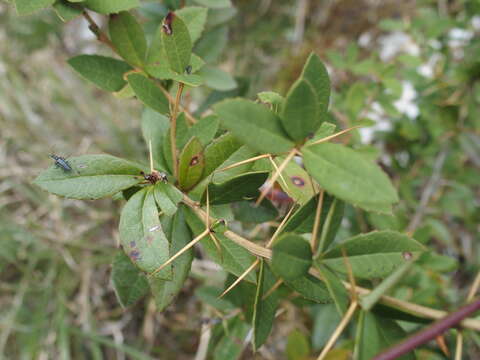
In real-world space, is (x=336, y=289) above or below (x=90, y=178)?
below

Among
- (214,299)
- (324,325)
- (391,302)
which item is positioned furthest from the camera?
(324,325)

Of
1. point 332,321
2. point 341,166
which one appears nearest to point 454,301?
point 332,321

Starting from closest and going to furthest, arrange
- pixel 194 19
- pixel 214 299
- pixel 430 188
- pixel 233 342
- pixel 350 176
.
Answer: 1. pixel 350 176
2. pixel 194 19
3. pixel 233 342
4. pixel 214 299
5. pixel 430 188

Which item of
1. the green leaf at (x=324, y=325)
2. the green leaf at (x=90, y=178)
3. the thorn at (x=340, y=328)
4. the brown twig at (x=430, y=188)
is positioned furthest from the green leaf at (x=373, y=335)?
the brown twig at (x=430, y=188)

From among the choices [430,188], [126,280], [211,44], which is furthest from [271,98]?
[430,188]

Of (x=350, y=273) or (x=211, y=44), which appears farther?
(x=211, y=44)

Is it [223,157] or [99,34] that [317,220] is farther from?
[99,34]

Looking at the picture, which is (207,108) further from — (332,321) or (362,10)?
(362,10)

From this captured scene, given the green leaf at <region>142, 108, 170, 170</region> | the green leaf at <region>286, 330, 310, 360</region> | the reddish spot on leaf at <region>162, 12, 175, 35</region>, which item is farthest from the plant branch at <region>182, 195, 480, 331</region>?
the green leaf at <region>286, 330, 310, 360</region>
